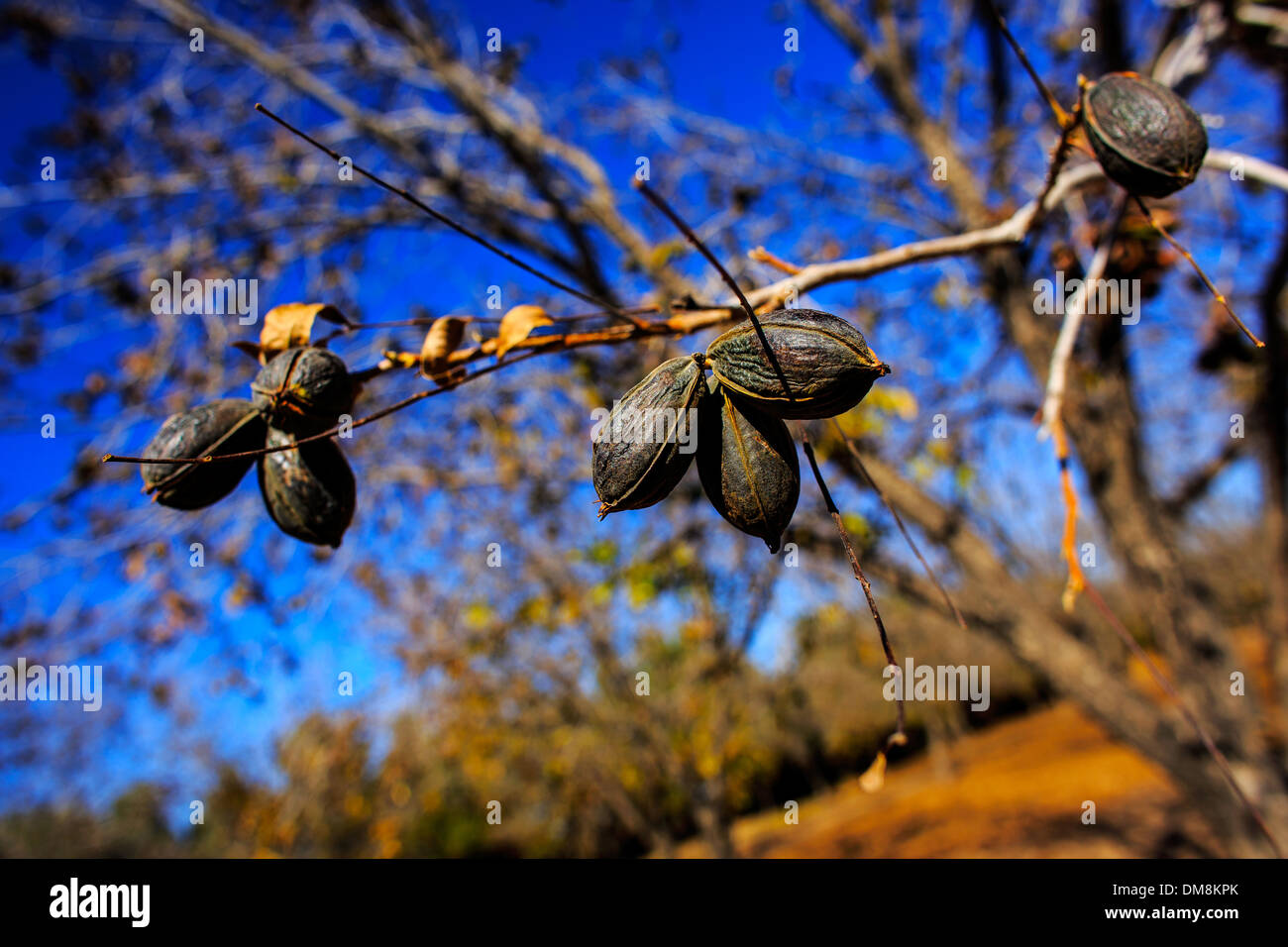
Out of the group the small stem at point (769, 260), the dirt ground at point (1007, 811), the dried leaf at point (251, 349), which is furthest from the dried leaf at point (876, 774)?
the dirt ground at point (1007, 811)

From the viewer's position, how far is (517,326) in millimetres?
1073

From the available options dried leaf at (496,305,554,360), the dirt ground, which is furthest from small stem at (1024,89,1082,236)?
the dirt ground

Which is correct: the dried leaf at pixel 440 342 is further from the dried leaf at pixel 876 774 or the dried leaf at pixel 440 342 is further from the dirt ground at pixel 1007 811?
the dirt ground at pixel 1007 811

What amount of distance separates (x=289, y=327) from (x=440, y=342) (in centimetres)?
33

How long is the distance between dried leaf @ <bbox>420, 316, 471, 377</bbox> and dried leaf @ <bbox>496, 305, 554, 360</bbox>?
7cm

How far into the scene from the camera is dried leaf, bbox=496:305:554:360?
3.43 ft

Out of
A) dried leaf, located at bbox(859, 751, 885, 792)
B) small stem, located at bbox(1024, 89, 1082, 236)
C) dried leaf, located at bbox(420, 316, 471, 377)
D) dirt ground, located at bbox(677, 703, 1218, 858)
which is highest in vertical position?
small stem, located at bbox(1024, 89, 1082, 236)

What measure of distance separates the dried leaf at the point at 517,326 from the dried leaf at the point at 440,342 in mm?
65

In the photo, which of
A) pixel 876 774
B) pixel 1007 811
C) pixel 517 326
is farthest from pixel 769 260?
pixel 1007 811

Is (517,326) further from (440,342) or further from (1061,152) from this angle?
(1061,152)

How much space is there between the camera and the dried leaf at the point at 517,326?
3.43ft

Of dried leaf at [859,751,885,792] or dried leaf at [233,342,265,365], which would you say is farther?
dried leaf at [233,342,265,365]

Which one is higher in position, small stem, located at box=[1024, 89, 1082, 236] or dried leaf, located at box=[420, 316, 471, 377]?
small stem, located at box=[1024, 89, 1082, 236]

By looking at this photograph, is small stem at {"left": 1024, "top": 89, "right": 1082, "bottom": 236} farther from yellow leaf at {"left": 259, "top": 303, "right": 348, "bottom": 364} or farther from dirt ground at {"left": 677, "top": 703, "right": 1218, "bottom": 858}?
dirt ground at {"left": 677, "top": 703, "right": 1218, "bottom": 858}
